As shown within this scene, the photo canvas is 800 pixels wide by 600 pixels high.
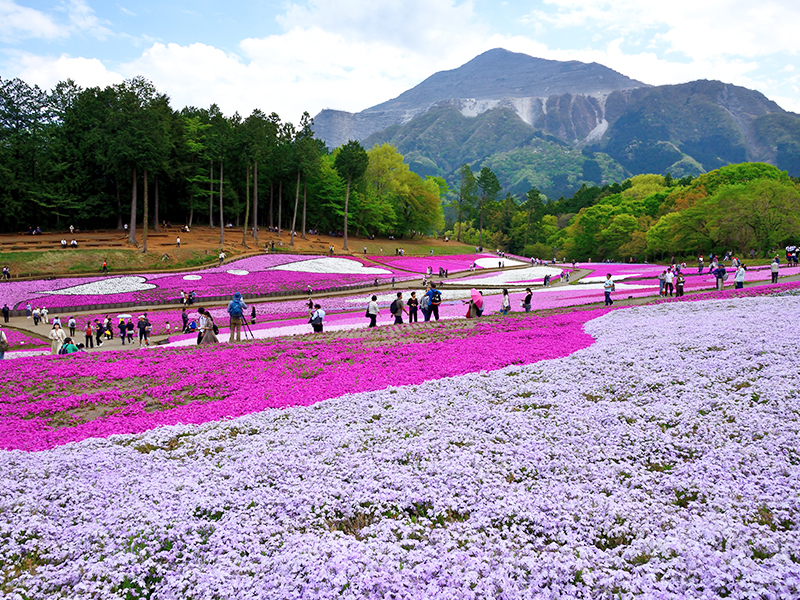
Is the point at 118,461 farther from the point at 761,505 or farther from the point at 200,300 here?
the point at 200,300

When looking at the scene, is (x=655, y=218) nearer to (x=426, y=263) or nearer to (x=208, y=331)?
(x=426, y=263)

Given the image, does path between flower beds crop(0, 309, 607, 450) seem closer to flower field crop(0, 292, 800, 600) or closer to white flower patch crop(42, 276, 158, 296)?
flower field crop(0, 292, 800, 600)

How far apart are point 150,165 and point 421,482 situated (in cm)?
5841

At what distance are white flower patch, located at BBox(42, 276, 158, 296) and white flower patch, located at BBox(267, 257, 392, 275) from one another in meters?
13.7

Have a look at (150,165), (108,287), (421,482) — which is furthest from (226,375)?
(150,165)

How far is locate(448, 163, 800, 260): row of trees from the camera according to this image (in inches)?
2422

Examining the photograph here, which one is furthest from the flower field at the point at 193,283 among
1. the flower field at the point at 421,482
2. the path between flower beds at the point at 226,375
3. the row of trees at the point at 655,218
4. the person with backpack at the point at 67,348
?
the row of trees at the point at 655,218

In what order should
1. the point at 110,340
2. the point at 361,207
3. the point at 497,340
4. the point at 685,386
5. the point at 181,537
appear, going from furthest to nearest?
the point at 361,207
the point at 110,340
the point at 497,340
the point at 685,386
the point at 181,537

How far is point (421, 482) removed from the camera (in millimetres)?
7305

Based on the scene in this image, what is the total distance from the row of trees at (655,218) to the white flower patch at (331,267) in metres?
46.9

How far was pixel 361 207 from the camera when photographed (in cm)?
8650

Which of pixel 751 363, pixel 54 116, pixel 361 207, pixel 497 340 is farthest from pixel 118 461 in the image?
pixel 54 116

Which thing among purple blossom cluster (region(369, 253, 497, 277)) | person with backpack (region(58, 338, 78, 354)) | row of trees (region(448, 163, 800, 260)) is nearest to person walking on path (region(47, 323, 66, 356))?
person with backpack (region(58, 338, 78, 354))

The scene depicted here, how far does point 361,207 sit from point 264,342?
229 feet
